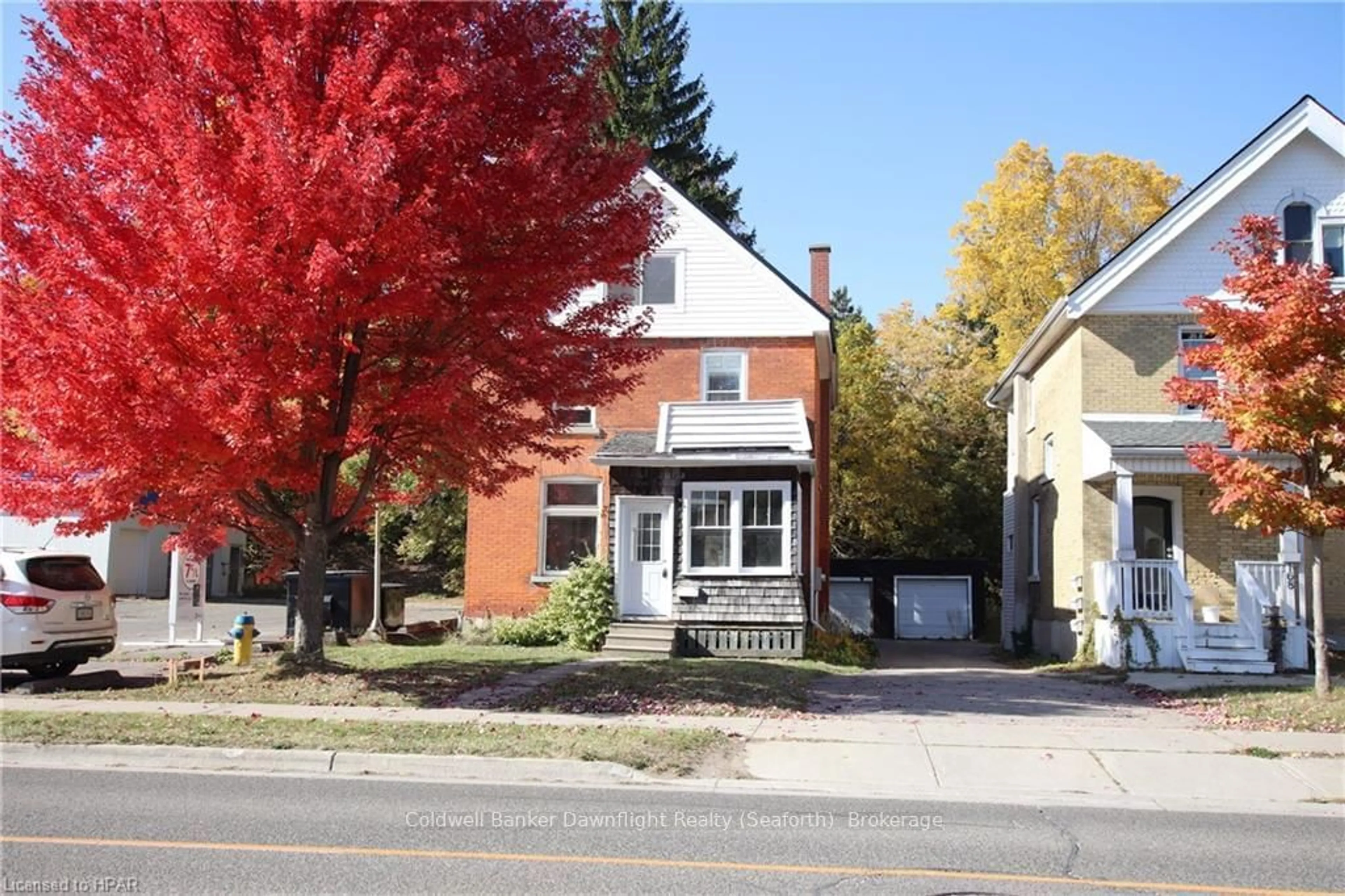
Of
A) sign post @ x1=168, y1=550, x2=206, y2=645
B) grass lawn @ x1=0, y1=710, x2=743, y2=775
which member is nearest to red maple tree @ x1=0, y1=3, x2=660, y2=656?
grass lawn @ x1=0, y1=710, x2=743, y2=775

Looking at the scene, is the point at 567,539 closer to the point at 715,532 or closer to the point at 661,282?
the point at 715,532

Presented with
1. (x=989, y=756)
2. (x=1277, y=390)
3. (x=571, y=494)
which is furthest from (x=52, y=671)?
(x=1277, y=390)

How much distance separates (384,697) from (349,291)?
4658 mm

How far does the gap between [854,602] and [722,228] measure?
12908 millimetres

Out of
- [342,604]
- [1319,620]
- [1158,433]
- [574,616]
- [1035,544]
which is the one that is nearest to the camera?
[1319,620]

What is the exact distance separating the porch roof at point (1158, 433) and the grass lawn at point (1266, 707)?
431 cm

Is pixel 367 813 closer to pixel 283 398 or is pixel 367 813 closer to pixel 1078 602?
pixel 283 398

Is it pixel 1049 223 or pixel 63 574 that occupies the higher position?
pixel 1049 223

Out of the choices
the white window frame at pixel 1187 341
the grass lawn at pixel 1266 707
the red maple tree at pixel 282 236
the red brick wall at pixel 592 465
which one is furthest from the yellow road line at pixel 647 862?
the red brick wall at pixel 592 465

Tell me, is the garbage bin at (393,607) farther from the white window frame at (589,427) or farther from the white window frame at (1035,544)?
the white window frame at (1035,544)

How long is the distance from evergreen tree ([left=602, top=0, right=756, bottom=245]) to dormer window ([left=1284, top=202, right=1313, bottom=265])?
27.3 m

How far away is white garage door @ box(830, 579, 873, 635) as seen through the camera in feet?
100

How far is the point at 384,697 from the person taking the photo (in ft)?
41.8

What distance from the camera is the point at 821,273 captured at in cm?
2539
